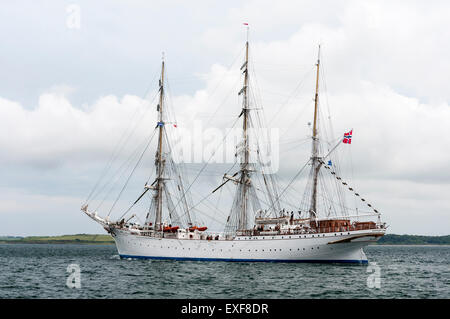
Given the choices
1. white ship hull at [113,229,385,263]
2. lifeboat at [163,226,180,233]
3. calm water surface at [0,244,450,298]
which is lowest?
calm water surface at [0,244,450,298]

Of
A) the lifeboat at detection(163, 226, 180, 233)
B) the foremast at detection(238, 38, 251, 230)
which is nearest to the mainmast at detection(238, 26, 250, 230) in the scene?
the foremast at detection(238, 38, 251, 230)

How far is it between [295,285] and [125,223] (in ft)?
134

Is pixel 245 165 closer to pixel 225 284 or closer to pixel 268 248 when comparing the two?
pixel 268 248

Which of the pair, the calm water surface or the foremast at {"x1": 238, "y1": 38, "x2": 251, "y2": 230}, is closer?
A: the calm water surface

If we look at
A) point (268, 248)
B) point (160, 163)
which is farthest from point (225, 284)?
point (160, 163)

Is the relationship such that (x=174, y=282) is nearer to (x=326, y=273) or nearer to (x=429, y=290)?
(x=326, y=273)

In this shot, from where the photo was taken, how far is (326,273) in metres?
53.5

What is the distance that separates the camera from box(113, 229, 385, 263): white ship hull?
64.2 m

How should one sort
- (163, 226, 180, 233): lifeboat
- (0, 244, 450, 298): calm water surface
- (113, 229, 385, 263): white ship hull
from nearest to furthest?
(0, 244, 450, 298): calm water surface < (113, 229, 385, 263): white ship hull < (163, 226, 180, 233): lifeboat

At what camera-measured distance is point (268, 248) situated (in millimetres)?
67125

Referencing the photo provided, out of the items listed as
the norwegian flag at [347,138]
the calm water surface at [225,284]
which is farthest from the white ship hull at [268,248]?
the norwegian flag at [347,138]

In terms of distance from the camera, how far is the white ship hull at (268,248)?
6425 cm

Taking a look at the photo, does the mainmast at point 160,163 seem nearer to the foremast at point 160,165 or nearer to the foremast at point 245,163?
the foremast at point 160,165

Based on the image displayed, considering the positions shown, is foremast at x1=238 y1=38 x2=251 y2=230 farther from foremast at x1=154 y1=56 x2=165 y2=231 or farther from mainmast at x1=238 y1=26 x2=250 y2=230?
foremast at x1=154 y1=56 x2=165 y2=231
